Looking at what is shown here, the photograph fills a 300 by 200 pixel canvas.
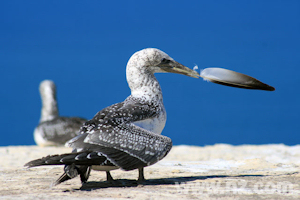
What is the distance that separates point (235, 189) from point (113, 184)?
169 centimetres

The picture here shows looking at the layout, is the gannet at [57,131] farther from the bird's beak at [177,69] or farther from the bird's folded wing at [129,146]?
the bird's folded wing at [129,146]

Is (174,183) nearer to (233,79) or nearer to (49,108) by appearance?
(233,79)

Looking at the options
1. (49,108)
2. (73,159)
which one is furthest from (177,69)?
(49,108)

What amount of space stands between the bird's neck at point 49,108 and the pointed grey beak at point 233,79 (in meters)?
11.3

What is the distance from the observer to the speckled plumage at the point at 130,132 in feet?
17.1

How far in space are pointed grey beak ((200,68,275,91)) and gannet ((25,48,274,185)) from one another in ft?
0.30

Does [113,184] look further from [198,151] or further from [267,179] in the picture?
[198,151]

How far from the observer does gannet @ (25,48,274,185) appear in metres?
5.21

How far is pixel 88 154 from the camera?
5.17 meters

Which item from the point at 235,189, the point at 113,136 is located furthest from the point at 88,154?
the point at 235,189

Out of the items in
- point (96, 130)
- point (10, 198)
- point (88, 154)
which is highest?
point (96, 130)

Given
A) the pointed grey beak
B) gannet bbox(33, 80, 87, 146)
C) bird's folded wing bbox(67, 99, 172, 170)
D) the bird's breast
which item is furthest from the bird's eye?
gannet bbox(33, 80, 87, 146)

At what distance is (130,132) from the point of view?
555 centimetres

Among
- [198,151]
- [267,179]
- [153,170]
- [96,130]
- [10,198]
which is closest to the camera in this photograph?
[10,198]
